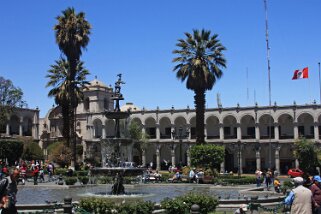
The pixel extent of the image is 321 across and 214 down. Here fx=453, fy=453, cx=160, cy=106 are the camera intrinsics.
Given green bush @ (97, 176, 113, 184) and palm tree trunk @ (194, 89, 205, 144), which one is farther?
palm tree trunk @ (194, 89, 205, 144)

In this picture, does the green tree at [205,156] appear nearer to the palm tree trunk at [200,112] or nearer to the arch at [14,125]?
the palm tree trunk at [200,112]

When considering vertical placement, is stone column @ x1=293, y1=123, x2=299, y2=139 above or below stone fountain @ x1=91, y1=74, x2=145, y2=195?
above

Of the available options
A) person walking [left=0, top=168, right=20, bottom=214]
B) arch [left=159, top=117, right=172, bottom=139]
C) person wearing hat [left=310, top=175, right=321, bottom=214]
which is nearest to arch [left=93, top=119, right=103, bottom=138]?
arch [left=159, top=117, right=172, bottom=139]

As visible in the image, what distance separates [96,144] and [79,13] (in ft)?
83.3

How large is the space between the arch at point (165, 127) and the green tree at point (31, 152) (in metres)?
16.5

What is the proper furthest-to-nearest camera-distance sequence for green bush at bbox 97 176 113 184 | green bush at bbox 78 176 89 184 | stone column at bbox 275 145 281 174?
1. stone column at bbox 275 145 281 174
2. green bush at bbox 78 176 89 184
3. green bush at bbox 97 176 113 184

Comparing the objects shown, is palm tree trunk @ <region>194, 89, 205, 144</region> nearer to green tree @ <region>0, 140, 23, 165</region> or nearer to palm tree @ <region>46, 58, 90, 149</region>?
palm tree @ <region>46, 58, 90, 149</region>

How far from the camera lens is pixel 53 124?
6956cm

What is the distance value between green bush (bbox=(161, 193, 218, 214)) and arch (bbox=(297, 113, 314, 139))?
43621mm

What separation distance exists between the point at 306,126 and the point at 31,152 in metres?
34.5

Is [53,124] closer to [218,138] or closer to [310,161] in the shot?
→ [218,138]

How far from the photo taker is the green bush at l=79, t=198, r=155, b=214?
1202 centimetres

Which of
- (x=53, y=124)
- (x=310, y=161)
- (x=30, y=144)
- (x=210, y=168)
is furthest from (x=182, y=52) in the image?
(x=53, y=124)

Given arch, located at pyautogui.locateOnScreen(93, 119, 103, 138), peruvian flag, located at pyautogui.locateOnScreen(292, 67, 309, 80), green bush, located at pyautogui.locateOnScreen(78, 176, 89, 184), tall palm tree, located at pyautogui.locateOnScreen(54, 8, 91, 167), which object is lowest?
green bush, located at pyautogui.locateOnScreen(78, 176, 89, 184)
